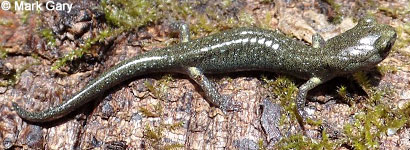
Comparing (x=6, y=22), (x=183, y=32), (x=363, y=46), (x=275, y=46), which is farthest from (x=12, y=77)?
(x=363, y=46)

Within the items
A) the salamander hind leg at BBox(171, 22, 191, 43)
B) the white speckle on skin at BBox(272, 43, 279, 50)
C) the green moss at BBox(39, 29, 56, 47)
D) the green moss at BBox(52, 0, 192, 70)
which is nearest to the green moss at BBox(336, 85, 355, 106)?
the white speckle on skin at BBox(272, 43, 279, 50)

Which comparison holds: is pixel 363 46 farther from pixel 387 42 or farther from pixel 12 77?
pixel 12 77

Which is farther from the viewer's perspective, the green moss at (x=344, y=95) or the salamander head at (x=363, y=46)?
the green moss at (x=344, y=95)

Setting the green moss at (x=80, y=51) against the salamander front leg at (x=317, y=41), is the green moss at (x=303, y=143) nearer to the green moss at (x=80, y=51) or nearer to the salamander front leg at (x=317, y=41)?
the salamander front leg at (x=317, y=41)

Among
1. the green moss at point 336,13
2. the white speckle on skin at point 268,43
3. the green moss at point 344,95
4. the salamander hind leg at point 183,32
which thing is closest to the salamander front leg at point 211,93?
the salamander hind leg at point 183,32

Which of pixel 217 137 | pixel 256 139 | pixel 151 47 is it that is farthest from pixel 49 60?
pixel 256 139

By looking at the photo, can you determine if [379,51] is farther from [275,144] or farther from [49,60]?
[49,60]

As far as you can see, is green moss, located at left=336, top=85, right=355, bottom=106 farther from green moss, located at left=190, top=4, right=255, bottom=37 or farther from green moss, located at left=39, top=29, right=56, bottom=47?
green moss, located at left=39, top=29, right=56, bottom=47
